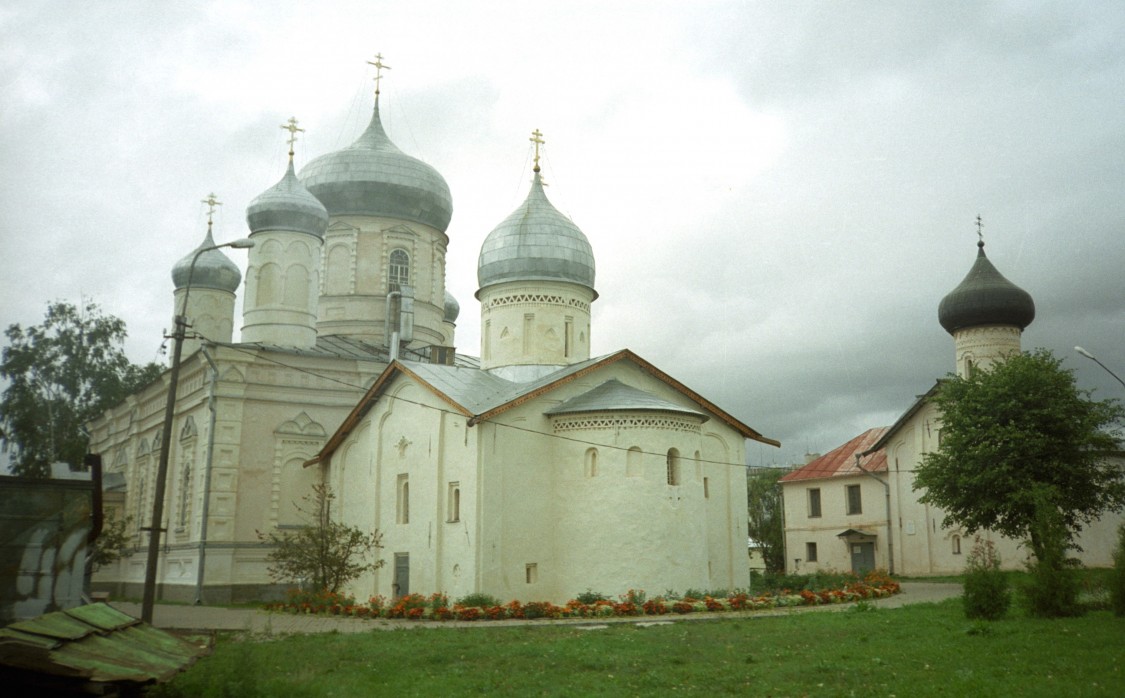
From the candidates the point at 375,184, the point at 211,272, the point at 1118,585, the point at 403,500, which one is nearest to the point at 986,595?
the point at 1118,585

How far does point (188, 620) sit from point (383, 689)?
38.9ft

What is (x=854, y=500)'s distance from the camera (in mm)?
38750

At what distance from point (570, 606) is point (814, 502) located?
23.1 m

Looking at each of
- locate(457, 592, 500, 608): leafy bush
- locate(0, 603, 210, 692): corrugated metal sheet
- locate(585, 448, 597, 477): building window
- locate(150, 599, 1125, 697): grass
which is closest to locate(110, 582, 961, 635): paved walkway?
locate(457, 592, 500, 608): leafy bush

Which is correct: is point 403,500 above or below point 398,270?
below

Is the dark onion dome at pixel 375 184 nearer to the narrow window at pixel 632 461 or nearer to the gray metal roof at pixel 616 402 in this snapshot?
the gray metal roof at pixel 616 402

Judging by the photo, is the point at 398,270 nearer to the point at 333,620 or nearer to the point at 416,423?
the point at 416,423

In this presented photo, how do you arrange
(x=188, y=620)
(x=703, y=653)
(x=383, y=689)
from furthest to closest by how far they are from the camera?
(x=188, y=620)
(x=703, y=653)
(x=383, y=689)

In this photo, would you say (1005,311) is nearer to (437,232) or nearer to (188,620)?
(437,232)

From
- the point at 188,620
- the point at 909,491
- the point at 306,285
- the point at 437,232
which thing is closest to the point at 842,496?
the point at 909,491

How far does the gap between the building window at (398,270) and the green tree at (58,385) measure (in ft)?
43.2

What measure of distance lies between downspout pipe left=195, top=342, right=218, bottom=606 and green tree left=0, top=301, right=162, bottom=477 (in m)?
11.2

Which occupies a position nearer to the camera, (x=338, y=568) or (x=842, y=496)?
(x=338, y=568)

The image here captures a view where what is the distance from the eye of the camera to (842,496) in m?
39.2
